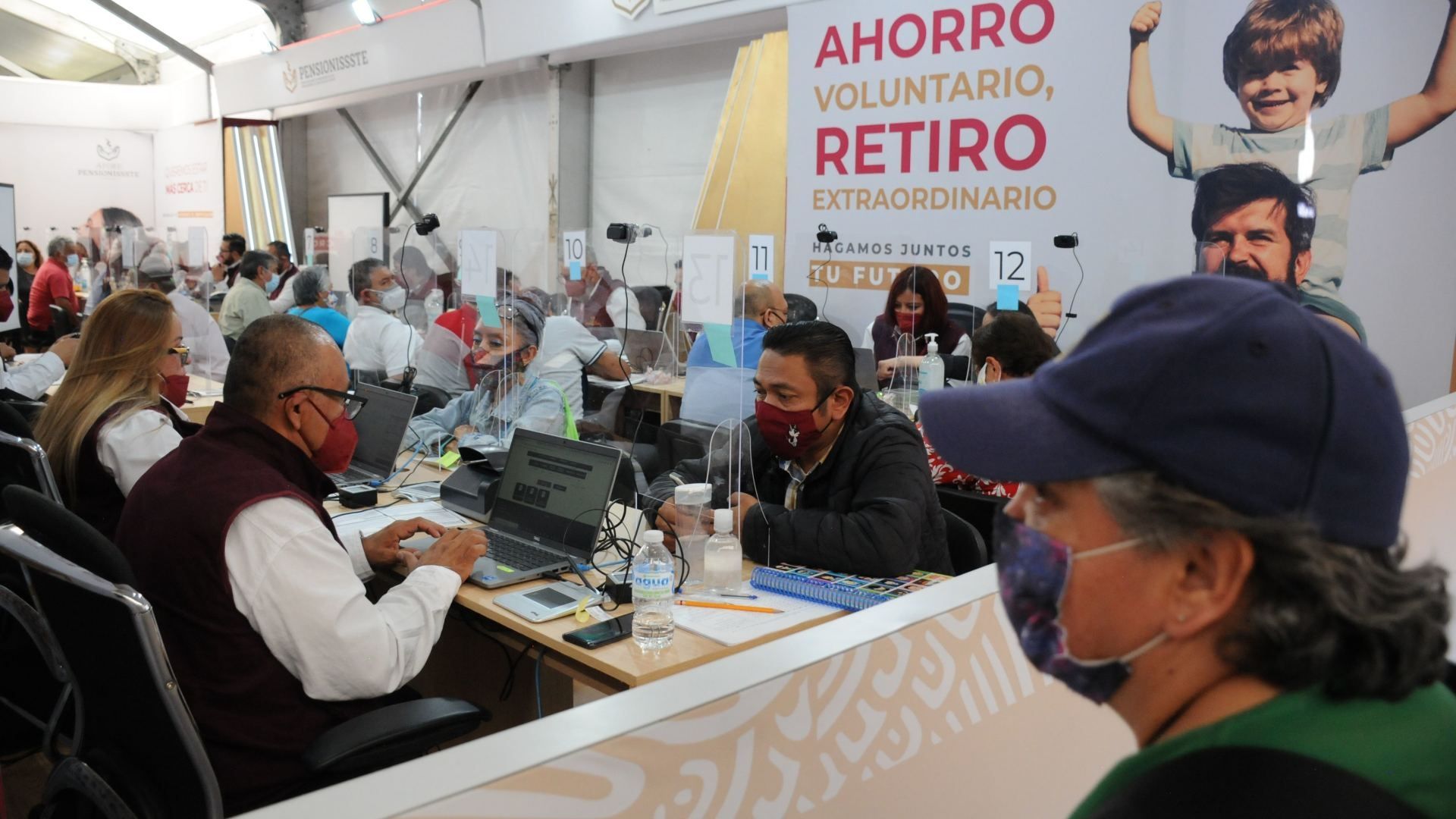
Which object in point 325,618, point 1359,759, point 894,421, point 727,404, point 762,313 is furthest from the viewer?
point 762,313

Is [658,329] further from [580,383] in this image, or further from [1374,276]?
[1374,276]

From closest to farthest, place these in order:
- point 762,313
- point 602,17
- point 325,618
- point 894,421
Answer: point 325,618, point 894,421, point 762,313, point 602,17

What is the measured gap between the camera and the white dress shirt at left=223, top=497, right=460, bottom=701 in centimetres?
183

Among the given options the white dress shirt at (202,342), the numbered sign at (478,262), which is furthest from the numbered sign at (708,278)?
the white dress shirt at (202,342)

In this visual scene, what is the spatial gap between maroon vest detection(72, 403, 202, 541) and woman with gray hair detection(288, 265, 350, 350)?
3.48 m

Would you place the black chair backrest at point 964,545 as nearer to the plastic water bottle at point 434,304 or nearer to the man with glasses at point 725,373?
the man with glasses at point 725,373

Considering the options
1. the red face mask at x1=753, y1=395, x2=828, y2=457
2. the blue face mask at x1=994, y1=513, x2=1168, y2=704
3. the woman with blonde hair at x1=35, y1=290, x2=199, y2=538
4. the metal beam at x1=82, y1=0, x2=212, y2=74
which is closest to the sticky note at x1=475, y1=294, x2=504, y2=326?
the woman with blonde hair at x1=35, y1=290, x2=199, y2=538

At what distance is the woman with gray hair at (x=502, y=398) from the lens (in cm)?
403

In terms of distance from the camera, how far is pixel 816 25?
21.5 feet

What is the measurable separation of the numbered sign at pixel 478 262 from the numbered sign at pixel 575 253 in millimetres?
1816

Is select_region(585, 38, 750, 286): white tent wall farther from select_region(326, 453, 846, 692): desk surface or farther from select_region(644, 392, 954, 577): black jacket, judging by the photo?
select_region(326, 453, 846, 692): desk surface

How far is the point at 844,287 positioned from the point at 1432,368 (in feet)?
10.5

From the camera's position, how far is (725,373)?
335cm

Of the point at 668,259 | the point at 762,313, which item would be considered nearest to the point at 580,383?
the point at 762,313
